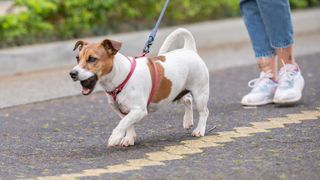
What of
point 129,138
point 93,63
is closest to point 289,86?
point 129,138

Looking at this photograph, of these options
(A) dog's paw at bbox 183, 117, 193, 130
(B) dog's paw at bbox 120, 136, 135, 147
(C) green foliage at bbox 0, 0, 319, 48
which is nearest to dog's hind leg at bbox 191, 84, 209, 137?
(A) dog's paw at bbox 183, 117, 193, 130

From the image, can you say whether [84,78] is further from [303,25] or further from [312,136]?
[303,25]

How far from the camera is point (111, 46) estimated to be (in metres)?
4.97

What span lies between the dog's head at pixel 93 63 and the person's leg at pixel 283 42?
1.75 meters

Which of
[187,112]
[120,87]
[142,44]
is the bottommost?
[142,44]

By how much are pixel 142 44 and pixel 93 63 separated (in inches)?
155

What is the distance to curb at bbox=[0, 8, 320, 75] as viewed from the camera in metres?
8.08

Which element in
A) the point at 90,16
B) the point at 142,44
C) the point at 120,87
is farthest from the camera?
the point at 90,16

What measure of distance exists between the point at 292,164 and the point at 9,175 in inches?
62.1

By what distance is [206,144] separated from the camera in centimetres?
517

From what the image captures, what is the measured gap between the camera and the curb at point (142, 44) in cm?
808

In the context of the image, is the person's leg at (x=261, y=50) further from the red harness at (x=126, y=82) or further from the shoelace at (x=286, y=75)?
the red harness at (x=126, y=82)

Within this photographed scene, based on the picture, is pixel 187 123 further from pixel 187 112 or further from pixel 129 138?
pixel 129 138

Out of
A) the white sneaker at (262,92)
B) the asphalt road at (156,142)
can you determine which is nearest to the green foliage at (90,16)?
the asphalt road at (156,142)
